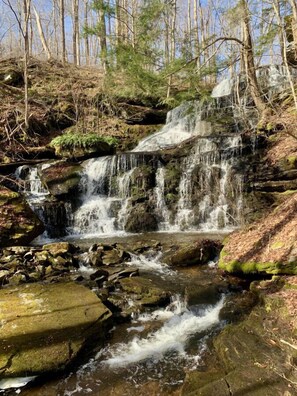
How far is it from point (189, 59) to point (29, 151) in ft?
31.6

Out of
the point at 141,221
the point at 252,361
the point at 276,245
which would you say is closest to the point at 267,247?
the point at 276,245

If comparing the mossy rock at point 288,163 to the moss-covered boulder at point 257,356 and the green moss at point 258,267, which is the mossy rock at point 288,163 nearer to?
the green moss at point 258,267

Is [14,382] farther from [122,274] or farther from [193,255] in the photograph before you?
[193,255]

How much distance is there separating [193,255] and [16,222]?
5.70 metres

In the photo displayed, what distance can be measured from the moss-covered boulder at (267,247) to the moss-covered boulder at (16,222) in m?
6.00

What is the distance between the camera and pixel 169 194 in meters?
12.1

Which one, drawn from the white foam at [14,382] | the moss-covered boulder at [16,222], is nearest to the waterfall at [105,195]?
the moss-covered boulder at [16,222]

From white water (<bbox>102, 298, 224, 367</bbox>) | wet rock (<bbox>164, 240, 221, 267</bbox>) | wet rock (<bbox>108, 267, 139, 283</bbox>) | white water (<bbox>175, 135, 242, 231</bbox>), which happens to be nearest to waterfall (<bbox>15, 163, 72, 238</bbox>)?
white water (<bbox>175, 135, 242, 231</bbox>)

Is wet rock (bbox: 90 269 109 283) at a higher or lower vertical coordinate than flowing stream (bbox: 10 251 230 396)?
higher

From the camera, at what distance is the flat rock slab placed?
411 centimetres

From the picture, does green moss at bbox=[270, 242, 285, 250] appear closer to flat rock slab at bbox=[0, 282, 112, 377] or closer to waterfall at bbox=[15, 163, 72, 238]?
flat rock slab at bbox=[0, 282, 112, 377]

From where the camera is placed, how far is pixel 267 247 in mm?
6637

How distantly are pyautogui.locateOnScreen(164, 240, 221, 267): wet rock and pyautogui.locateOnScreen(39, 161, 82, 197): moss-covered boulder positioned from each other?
6128 mm

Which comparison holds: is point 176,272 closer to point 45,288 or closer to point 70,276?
point 70,276
